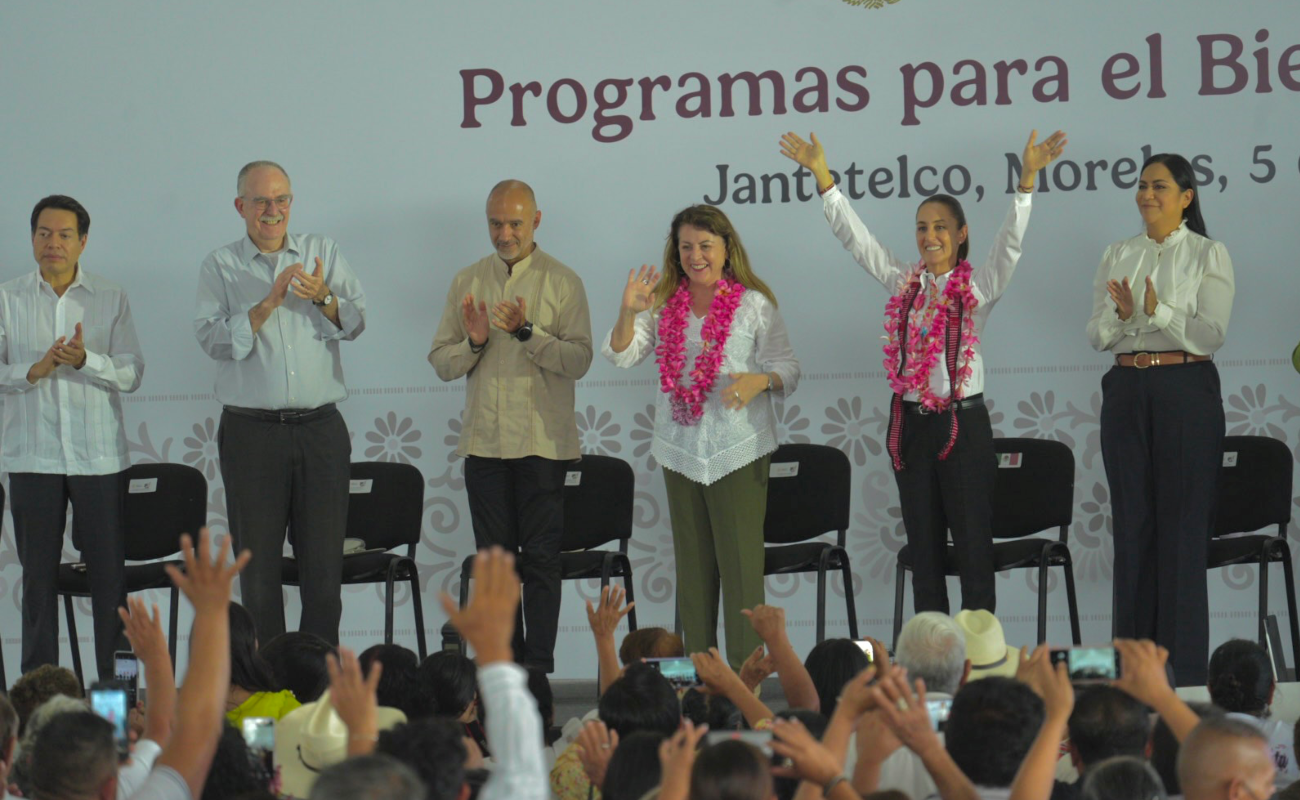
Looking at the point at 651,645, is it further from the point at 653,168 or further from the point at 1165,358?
the point at 653,168

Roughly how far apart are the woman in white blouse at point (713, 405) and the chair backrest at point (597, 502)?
0.67 m

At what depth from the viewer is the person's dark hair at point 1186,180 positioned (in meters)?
4.85

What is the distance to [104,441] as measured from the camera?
16.7 ft

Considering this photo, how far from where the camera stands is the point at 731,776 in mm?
1957

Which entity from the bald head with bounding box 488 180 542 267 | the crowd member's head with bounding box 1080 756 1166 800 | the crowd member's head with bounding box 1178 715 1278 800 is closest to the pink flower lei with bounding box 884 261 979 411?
the bald head with bounding box 488 180 542 267

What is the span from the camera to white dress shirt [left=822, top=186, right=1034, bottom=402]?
4.84 metres

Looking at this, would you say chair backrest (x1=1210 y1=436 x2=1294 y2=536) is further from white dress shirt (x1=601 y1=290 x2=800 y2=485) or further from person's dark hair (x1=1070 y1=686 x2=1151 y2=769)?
person's dark hair (x1=1070 y1=686 x2=1151 y2=769)

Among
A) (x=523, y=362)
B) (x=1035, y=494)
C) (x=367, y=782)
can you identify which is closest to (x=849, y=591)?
(x=1035, y=494)

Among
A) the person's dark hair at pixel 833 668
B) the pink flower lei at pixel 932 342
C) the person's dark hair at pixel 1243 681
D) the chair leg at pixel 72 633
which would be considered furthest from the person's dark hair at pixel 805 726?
the chair leg at pixel 72 633

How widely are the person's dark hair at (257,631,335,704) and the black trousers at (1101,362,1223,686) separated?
2.60 metres

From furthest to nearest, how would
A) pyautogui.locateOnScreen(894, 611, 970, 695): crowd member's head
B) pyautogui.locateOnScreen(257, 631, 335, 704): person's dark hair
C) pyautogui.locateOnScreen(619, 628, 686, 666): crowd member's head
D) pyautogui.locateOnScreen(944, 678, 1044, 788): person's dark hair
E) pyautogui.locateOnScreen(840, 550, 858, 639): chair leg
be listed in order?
pyautogui.locateOnScreen(840, 550, 858, 639): chair leg, pyautogui.locateOnScreen(619, 628, 686, 666): crowd member's head, pyautogui.locateOnScreen(257, 631, 335, 704): person's dark hair, pyautogui.locateOnScreen(894, 611, 970, 695): crowd member's head, pyautogui.locateOnScreen(944, 678, 1044, 788): person's dark hair

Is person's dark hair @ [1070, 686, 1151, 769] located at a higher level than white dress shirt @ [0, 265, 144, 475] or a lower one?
lower

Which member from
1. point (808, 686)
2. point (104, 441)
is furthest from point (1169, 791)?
point (104, 441)

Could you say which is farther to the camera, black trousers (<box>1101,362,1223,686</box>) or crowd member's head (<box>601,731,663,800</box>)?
black trousers (<box>1101,362,1223,686</box>)
